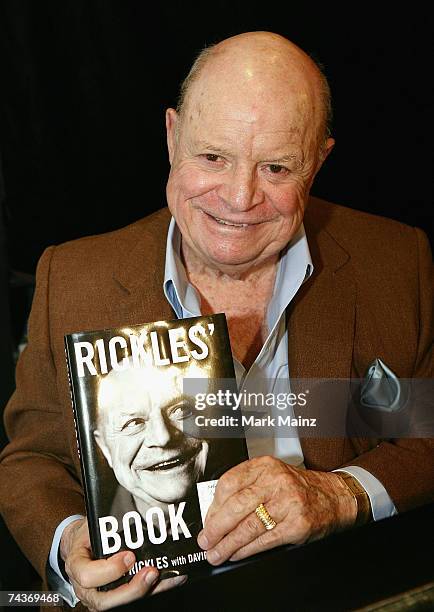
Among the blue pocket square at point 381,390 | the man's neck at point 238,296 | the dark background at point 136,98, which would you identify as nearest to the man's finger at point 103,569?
the man's neck at point 238,296

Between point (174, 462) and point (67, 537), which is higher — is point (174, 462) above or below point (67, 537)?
above

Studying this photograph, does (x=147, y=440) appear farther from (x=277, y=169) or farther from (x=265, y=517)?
(x=277, y=169)

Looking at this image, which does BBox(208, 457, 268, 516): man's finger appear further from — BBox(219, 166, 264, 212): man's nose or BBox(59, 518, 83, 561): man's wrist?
BBox(219, 166, 264, 212): man's nose

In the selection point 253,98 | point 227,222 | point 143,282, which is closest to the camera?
point 253,98

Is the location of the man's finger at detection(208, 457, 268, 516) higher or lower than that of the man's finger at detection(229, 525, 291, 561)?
higher

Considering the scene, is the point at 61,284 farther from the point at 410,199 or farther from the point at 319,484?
the point at 410,199

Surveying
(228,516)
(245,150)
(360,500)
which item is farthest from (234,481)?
(245,150)

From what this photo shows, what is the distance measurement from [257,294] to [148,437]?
640 mm

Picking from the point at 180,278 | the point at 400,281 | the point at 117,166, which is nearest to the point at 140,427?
the point at 180,278

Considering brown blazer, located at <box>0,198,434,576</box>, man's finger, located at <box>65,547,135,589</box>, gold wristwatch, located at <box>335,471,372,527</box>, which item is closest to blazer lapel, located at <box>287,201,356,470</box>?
brown blazer, located at <box>0,198,434,576</box>

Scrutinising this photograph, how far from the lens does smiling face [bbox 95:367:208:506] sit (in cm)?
126

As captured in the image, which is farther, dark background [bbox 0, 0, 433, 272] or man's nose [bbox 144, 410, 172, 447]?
dark background [bbox 0, 0, 433, 272]

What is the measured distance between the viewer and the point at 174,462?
1292mm

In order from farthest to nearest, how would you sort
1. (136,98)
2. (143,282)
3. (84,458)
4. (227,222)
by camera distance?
1. (136,98)
2. (143,282)
3. (227,222)
4. (84,458)
